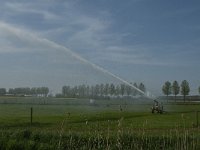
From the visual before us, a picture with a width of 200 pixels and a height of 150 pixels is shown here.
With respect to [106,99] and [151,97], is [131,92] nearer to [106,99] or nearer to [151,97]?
[151,97]

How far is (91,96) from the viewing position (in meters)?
120

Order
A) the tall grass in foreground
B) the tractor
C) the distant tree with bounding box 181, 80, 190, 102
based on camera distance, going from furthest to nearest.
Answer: the distant tree with bounding box 181, 80, 190, 102 < the tractor < the tall grass in foreground

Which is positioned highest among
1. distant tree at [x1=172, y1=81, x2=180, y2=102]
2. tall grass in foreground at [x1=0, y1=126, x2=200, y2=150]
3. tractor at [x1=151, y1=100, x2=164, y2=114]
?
distant tree at [x1=172, y1=81, x2=180, y2=102]

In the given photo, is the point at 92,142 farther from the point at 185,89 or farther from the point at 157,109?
the point at 185,89

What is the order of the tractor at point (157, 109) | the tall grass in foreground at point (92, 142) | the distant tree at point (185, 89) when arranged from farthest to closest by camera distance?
the distant tree at point (185, 89), the tractor at point (157, 109), the tall grass in foreground at point (92, 142)

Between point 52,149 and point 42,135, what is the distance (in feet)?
11.9

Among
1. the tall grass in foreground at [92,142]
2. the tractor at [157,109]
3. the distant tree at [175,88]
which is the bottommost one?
the tall grass in foreground at [92,142]

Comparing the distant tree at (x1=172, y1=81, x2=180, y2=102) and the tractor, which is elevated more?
the distant tree at (x1=172, y1=81, x2=180, y2=102)

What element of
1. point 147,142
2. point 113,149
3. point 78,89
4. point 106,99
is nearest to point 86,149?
point 113,149

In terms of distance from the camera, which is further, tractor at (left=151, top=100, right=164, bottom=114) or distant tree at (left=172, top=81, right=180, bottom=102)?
distant tree at (left=172, top=81, right=180, bottom=102)

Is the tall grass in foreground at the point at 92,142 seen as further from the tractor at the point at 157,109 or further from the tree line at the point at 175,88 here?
the tree line at the point at 175,88

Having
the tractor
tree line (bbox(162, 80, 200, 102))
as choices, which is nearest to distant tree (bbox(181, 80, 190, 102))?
tree line (bbox(162, 80, 200, 102))

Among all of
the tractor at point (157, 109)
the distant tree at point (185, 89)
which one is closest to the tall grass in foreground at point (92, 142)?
the tractor at point (157, 109)

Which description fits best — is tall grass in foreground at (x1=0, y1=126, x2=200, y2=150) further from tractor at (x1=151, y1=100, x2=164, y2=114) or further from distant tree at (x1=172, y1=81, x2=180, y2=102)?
distant tree at (x1=172, y1=81, x2=180, y2=102)
